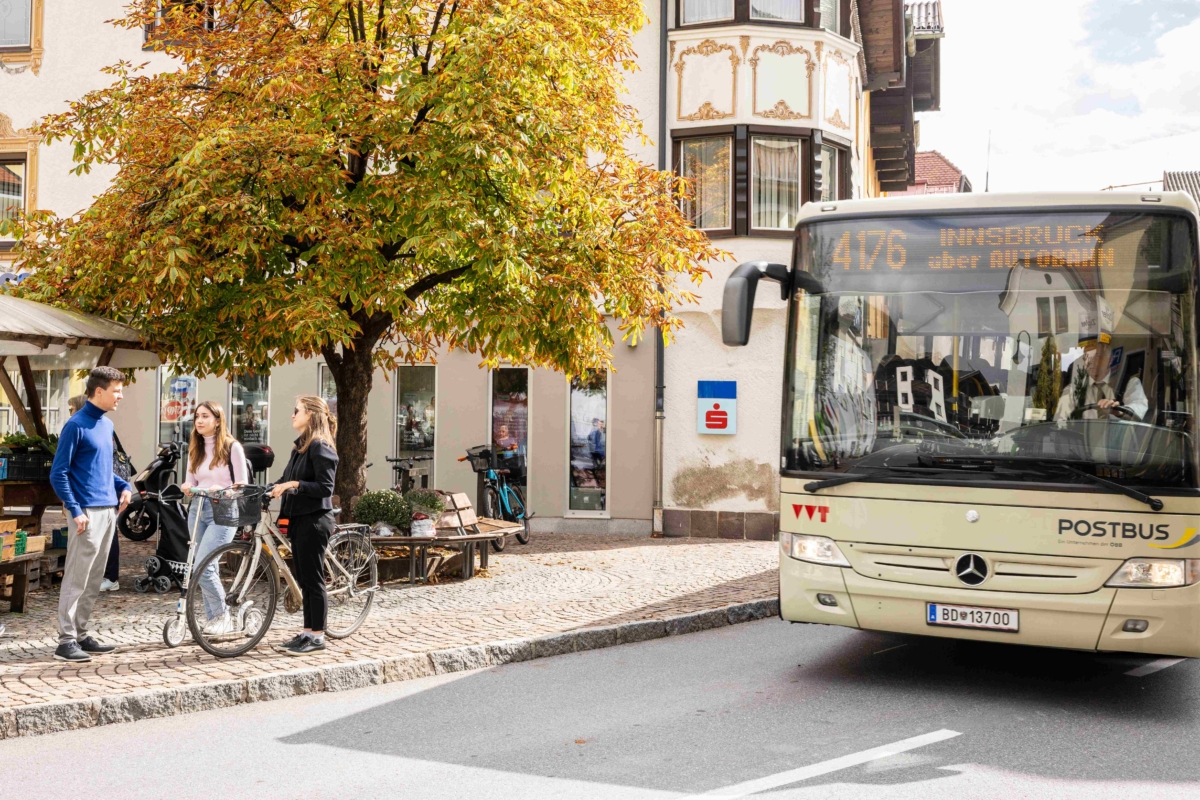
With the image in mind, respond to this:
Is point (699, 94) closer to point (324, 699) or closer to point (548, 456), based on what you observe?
point (548, 456)

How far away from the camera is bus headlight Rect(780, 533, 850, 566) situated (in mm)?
6980


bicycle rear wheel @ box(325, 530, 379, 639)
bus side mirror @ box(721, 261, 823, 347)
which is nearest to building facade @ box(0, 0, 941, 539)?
bicycle rear wheel @ box(325, 530, 379, 639)

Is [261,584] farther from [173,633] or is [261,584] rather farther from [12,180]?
[12,180]

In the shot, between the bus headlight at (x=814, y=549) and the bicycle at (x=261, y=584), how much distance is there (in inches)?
125

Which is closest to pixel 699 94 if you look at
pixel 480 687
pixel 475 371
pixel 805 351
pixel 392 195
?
pixel 475 371

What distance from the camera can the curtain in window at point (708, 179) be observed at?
56.5 ft

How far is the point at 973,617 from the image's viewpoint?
21.6ft

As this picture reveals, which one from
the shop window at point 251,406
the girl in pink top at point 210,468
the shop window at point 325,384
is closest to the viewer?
the girl in pink top at point 210,468

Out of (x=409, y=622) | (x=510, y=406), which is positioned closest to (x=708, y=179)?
(x=510, y=406)

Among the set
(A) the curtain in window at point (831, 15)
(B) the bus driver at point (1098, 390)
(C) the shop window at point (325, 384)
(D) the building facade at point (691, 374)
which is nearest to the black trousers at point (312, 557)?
(B) the bus driver at point (1098, 390)

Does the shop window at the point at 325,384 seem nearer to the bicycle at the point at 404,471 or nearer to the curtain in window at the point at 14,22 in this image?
the bicycle at the point at 404,471

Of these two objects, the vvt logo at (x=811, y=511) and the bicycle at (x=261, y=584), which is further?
the bicycle at (x=261, y=584)

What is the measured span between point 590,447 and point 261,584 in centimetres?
1007

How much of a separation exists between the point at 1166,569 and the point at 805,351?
2379 mm
